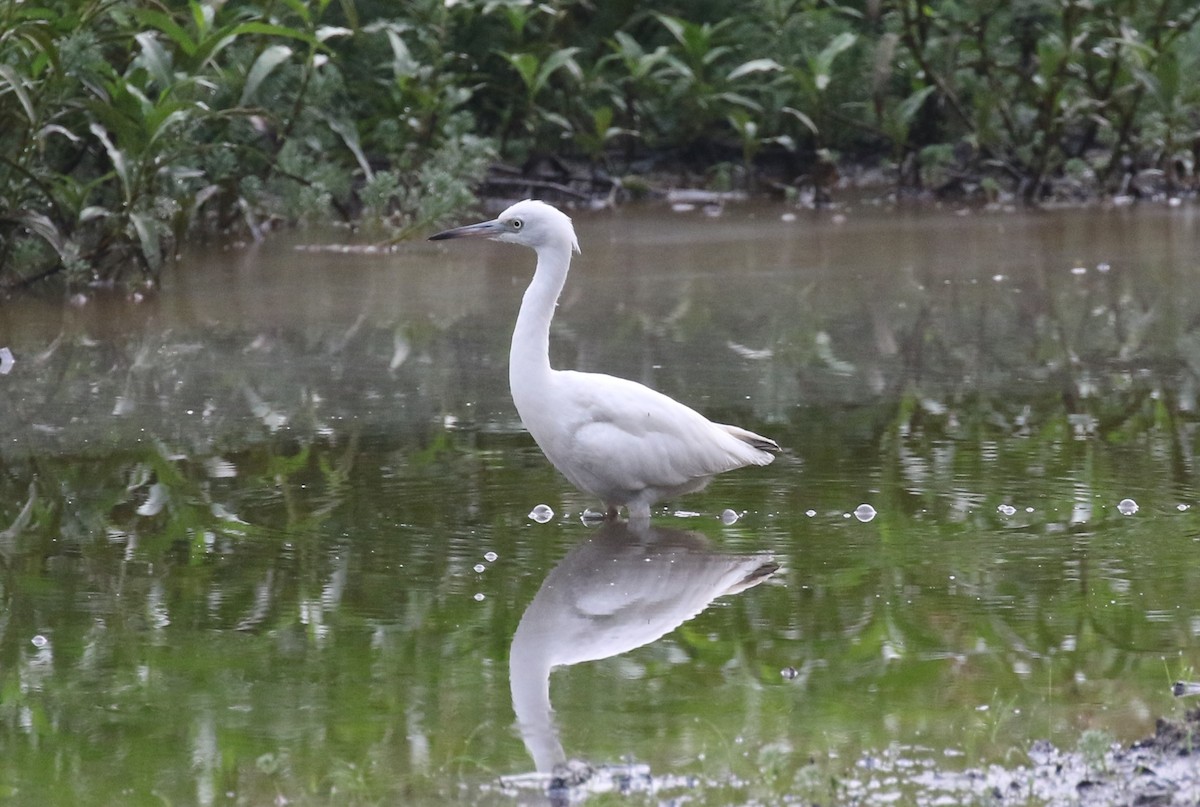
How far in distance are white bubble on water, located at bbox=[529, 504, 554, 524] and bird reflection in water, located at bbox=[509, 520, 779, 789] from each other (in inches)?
7.0

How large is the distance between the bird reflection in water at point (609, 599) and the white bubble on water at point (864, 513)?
468 millimetres

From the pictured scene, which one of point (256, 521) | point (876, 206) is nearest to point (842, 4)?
point (876, 206)

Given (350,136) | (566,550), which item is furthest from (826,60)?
(566,550)

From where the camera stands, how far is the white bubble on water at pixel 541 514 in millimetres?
5340

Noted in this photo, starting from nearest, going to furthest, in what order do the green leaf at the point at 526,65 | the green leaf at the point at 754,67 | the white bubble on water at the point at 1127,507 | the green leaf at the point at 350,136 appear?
the white bubble on water at the point at 1127,507
the green leaf at the point at 350,136
the green leaf at the point at 526,65
the green leaf at the point at 754,67

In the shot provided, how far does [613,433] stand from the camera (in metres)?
5.21

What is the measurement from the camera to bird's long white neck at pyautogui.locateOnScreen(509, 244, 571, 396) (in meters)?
5.33

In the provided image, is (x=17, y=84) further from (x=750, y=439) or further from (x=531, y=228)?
(x=750, y=439)

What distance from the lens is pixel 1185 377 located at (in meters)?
7.11

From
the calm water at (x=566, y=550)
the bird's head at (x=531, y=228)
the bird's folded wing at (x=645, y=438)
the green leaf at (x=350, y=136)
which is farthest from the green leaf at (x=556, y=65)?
the bird's folded wing at (x=645, y=438)

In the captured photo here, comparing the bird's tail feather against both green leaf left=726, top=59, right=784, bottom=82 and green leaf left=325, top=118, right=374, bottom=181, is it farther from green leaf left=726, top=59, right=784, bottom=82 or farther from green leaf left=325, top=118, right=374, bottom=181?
green leaf left=726, top=59, right=784, bottom=82

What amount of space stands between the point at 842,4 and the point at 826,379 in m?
8.60

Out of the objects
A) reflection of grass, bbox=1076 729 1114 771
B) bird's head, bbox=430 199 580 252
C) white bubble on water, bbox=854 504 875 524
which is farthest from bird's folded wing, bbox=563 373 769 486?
reflection of grass, bbox=1076 729 1114 771

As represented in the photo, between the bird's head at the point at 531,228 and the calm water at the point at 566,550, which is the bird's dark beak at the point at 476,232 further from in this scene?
the calm water at the point at 566,550
